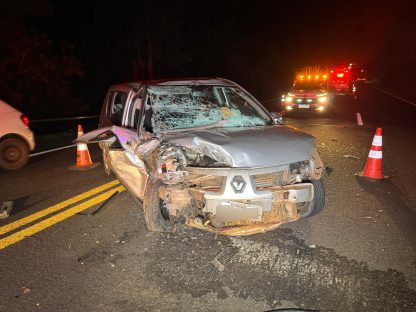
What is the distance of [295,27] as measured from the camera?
54.1 meters

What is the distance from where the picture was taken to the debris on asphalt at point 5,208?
201 inches

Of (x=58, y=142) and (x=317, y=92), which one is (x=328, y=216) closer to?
(x=58, y=142)

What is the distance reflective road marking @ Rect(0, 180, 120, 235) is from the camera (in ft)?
15.6

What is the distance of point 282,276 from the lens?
3.54m

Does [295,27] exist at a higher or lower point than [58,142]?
higher

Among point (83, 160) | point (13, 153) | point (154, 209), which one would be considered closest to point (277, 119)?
point (154, 209)

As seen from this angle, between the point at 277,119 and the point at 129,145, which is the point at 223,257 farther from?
the point at 277,119

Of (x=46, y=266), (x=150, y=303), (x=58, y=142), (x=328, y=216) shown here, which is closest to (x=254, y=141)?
(x=328, y=216)

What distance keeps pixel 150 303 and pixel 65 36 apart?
25.0m

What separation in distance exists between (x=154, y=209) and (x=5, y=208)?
2.47m

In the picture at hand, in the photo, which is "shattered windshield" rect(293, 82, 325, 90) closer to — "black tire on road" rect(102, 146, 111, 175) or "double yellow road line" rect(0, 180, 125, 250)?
"black tire on road" rect(102, 146, 111, 175)

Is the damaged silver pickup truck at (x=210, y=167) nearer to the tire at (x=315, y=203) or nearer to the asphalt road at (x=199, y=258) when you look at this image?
the tire at (x=315, y=203)

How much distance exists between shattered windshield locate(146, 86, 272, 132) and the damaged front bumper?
1.16 metres

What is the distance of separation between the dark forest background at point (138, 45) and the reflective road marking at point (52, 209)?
10614 mm
